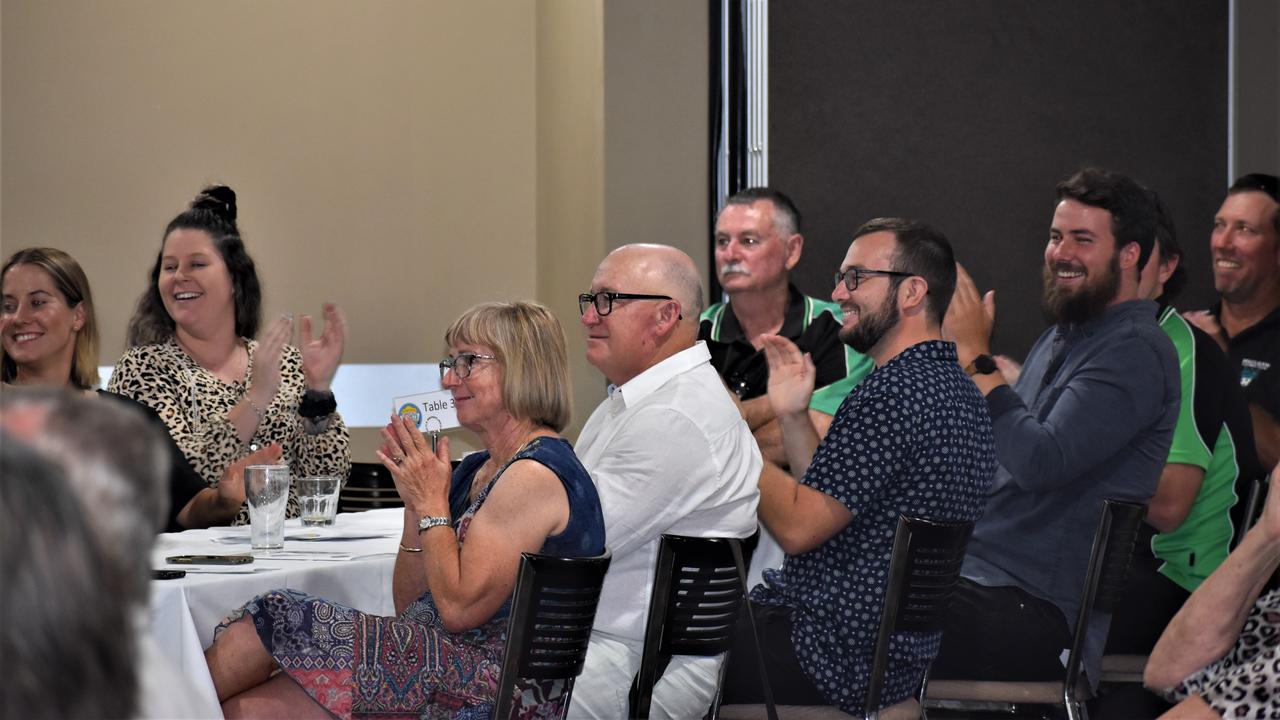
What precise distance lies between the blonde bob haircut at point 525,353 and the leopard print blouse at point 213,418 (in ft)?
4.76

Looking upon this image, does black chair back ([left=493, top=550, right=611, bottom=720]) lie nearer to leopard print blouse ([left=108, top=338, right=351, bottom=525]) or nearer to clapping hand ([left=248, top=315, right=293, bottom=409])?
leopard print blouse ([left=108, top=338, right=351, bottom=525])

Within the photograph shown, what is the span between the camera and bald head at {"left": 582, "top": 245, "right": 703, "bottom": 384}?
2988 millimetres

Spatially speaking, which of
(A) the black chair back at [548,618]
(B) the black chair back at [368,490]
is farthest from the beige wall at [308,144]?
(A) the black chair back at [548,618]

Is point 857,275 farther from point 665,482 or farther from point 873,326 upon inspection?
point 665,482

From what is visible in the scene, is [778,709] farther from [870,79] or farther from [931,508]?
[870,79]

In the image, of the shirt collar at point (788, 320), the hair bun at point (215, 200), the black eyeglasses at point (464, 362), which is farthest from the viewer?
the shirt collar at point (788, 320)

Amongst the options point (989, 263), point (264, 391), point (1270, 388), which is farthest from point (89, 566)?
point (989, 263)

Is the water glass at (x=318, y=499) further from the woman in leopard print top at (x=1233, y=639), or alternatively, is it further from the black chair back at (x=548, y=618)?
the woman in leopard print top at (x=1233, y=639)

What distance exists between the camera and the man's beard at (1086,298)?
12.7 feet

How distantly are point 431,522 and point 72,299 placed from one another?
6.73 ft

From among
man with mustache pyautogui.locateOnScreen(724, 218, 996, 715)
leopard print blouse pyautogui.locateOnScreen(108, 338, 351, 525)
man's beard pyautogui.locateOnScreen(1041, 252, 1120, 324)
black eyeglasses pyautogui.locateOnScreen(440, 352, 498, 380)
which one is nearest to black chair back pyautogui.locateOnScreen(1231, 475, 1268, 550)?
man's beard pyautogui.locateOnScreen(1041, 252, 1120, 324)

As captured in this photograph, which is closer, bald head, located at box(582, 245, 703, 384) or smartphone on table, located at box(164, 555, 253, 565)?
smartphone on table, located at box(164, 555, 253, 565)

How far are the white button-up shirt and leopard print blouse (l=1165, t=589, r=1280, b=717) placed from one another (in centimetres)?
91

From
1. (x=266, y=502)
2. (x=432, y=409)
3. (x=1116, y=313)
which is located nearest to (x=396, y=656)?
(x=266, y=502)
